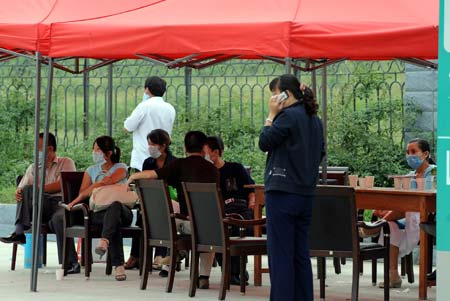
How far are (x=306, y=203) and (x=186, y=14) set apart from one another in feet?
7.67

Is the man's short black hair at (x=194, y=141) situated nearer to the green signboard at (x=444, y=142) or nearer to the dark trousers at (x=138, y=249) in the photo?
the dark trousers at (x=138, y=249)

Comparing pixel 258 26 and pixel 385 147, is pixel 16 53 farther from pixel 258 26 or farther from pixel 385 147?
pixel 385 147

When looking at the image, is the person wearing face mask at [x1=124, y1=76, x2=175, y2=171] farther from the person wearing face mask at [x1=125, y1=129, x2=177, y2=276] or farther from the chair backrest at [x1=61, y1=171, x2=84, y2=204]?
the person wearing face mask at [x1=125, y1=129, x2=177, y2=276]

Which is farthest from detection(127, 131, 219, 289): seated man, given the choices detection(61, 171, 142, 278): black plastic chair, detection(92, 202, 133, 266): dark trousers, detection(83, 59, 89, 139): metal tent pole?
detection(83, 59, 89, 139): metal tent pole

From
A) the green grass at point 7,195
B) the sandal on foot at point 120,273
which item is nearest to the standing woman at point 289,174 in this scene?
the sandal on foot at point 120,273

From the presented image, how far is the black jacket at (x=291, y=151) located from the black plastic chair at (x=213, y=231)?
1.53 m

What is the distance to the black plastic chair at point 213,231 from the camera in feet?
36.7

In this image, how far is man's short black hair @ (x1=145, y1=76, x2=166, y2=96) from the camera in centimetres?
1491

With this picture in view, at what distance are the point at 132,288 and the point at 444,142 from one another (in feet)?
22.7

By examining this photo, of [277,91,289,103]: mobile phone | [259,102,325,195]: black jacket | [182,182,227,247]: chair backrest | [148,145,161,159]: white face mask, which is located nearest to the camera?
[259,102,325,195]: black jacket

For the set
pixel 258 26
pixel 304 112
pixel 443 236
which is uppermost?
pixel 258 26

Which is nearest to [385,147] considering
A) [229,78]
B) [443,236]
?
[229,78]

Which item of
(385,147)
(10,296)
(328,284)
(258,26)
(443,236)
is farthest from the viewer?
(385,147)

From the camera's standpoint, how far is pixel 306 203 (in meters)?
9.69
